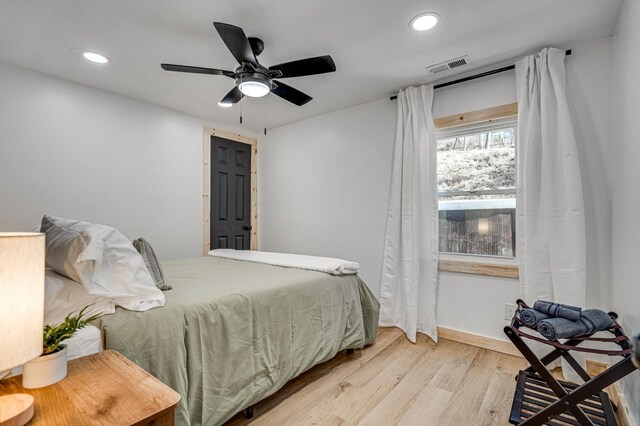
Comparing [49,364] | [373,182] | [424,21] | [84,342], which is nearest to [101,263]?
[84,342]

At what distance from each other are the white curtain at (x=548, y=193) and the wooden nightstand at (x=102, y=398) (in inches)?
99.1

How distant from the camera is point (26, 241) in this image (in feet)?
2.35

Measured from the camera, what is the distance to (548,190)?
2.30m

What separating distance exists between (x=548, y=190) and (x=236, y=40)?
2.38 meters

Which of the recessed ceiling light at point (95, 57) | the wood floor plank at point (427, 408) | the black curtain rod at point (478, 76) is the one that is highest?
the recessed ceiling light at point (95, 57)

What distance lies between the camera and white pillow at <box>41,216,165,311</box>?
1.35 metres

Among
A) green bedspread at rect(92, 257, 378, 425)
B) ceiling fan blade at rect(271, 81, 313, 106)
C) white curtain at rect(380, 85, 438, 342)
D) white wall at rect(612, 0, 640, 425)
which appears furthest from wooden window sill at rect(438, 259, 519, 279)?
ceiling fan blade at rect(271, 81, 313, 106)

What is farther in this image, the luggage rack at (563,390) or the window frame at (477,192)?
the window frame at (477,192)

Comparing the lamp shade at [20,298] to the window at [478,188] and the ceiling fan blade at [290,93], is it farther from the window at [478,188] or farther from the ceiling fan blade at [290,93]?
the window at [478,188]

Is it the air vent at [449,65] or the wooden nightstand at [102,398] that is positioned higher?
the air vent at [449,65]

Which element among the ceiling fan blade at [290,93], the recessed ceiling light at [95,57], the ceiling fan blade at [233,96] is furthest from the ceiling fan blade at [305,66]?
the recessed ceiling light at [95,57]

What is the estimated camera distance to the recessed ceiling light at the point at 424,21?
2.02m

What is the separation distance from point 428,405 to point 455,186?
192 centimetres

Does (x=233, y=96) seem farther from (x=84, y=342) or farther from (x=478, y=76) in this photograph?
(x=478, y=76)
